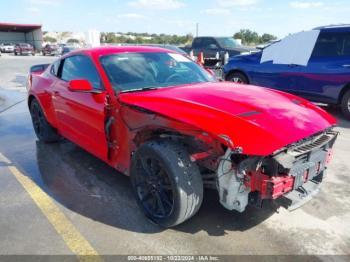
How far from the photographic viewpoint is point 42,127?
221 inches

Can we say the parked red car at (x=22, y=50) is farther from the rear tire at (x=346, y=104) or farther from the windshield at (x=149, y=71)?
the windshield at (x=149, y=71)

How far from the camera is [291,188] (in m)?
2.74

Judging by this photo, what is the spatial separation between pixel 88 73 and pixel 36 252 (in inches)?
Result: 81.2

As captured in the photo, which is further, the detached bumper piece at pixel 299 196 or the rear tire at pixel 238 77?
the rear tire at pixel 238 77

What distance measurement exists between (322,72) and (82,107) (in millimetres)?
5380

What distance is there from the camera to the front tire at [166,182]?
2.85 meters

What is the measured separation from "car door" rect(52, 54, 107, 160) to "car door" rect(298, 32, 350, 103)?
16.8ft

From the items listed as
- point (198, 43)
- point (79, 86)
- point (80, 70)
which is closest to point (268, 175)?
point (79, 86)

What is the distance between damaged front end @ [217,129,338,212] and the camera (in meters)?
2.61

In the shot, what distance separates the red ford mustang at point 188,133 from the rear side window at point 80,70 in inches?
0.6

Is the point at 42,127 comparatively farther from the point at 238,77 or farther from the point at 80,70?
the point at 238,77

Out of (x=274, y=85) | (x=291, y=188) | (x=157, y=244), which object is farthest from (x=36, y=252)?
(x=274, y=85)

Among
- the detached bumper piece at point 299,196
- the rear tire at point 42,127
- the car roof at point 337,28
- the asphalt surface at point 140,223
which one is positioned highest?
the car roof at point 337,28

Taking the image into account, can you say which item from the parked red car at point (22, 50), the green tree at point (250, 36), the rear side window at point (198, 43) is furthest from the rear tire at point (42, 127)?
the green tree at point (250, 36)
